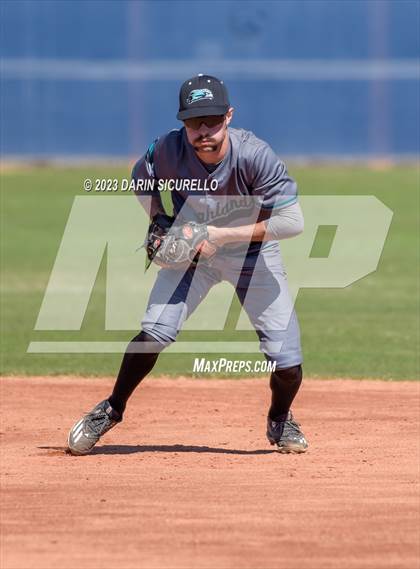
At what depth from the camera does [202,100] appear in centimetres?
745

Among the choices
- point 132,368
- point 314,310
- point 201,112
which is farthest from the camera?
point 314,310

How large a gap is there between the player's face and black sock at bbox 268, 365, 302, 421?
151cm

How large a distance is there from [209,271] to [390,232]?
50.3 feet

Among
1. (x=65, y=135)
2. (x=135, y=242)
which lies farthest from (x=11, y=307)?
(x=65, y=135)

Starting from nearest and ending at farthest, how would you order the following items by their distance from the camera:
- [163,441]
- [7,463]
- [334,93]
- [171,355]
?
[7,463], [163,441], [171,355], [334,93]

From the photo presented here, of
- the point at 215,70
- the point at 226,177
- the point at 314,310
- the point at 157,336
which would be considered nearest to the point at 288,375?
the point at 157,336

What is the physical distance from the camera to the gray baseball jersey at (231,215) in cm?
765

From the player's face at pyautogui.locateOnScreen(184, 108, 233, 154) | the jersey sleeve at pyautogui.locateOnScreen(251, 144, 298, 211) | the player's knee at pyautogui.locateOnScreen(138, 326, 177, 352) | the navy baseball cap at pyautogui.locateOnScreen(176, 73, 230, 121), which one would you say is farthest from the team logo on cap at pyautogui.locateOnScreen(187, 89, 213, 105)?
the player's knee at pyautogui.locateOnScreen(138, 326, 177, 352)

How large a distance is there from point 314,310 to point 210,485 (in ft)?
27.8

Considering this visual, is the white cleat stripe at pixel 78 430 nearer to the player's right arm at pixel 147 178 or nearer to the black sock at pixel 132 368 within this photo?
the black sock at pixel 132 368

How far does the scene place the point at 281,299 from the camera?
26.1 ft

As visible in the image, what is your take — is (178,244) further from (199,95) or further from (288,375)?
(288,375)

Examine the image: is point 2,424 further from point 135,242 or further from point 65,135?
point 65,135

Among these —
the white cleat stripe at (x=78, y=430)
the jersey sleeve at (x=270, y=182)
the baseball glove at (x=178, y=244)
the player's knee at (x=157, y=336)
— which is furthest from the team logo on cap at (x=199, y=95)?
the white cleat stripe at (x=78, y=430)
